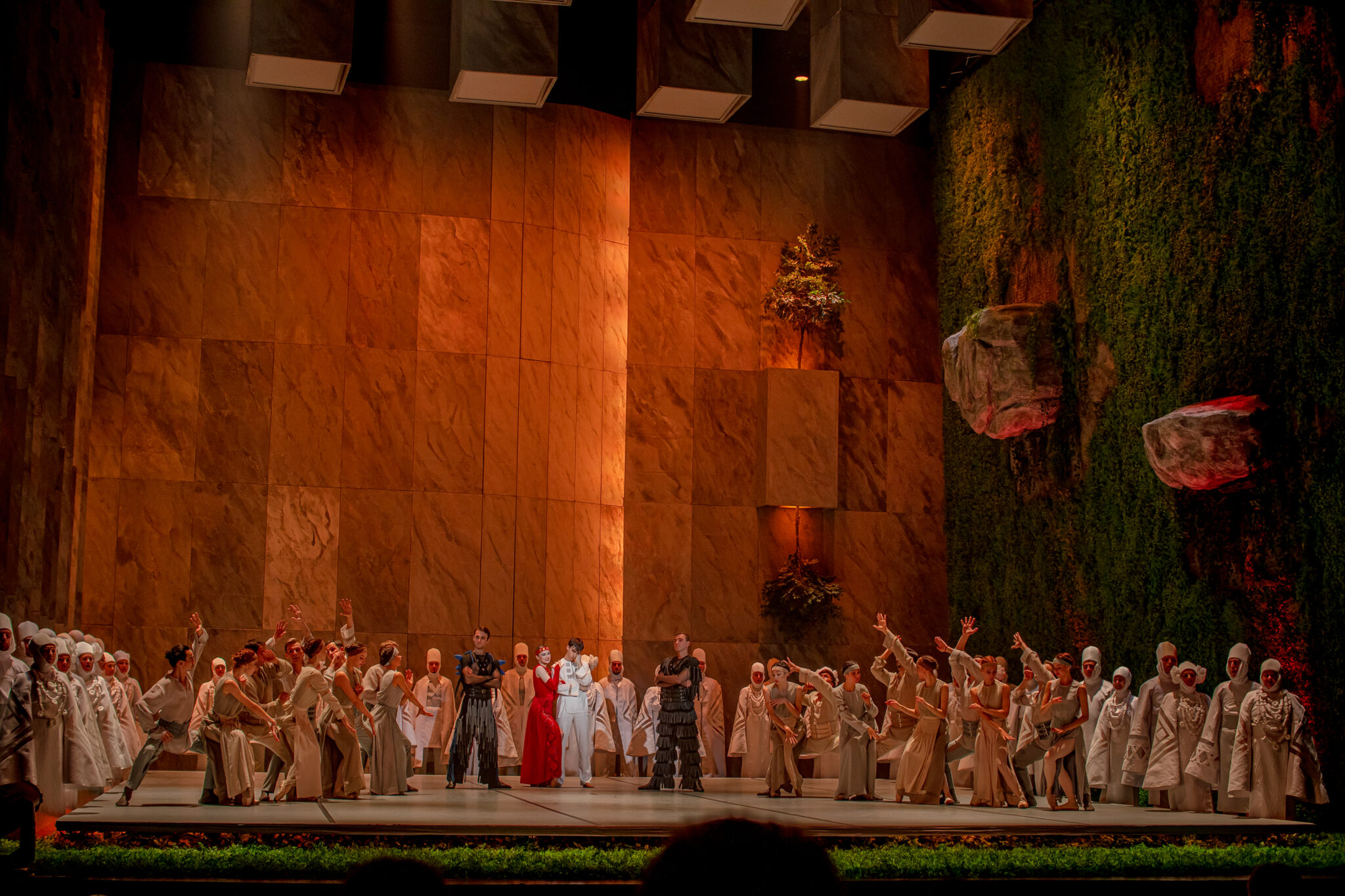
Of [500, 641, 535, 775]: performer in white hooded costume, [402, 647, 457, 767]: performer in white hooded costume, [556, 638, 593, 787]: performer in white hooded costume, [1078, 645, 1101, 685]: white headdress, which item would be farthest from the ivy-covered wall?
[402, 647, 457, 767]: performer in white hooded costume

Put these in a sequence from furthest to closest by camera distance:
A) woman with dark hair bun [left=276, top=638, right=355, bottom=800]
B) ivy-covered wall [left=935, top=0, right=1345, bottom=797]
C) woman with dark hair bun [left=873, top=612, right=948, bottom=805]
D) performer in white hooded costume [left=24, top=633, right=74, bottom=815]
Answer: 1. woman with dark hair bun [left=873, top=612, right=948, bottom=805]
2. ivy-covered wall [left=935, top=0, right=1345, bottom=797]
3. woman with dark hair bun [left=276, top=638, right=355, bottom=800]
4. performer in white hooded costume [left=24, top=633, right=74, bottom=815]

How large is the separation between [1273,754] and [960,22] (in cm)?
696

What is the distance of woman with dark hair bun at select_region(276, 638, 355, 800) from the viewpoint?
11367 millimetres

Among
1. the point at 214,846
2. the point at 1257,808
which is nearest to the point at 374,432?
the point at 214,846

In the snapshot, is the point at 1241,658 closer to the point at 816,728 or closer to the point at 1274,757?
the point at 1274,757

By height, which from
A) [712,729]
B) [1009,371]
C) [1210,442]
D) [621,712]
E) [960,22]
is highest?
[960,22]

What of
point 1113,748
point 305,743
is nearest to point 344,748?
point 305,743

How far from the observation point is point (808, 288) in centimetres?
1942

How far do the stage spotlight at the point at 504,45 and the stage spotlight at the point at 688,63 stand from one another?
0.70 m

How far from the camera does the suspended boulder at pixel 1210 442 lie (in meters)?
12.9

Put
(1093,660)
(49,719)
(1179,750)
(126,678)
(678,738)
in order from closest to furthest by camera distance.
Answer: (49,719), (1179,750), (678,738), (1093,660), (126,678)

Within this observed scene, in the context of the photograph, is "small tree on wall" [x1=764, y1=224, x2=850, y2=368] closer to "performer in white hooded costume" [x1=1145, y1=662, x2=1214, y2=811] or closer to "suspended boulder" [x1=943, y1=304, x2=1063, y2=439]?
"suspended boulder" [x1=943, y1=304, x2=1063, y2=439]

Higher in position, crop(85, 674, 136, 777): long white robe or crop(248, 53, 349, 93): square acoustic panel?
crop(248, 53, 349, 93): square acoustic panel

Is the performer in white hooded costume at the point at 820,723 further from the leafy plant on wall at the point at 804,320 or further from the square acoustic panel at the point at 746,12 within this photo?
the square acoustic panel at the point at 746,12
